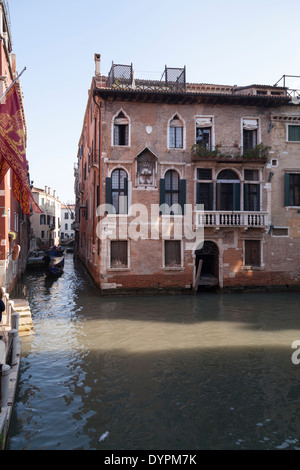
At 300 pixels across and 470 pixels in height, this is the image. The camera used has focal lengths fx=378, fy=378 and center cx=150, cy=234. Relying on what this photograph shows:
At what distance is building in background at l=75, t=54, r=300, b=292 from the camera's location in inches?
708

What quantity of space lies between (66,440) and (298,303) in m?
13.3

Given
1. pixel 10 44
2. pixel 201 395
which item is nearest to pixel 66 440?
pixel 201 395

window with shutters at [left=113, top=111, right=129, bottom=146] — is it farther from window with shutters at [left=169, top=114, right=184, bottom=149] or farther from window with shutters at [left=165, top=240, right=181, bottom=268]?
window with shutters at [left=165, top=240, right=181, bottom=268]

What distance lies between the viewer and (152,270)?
60.0 feet

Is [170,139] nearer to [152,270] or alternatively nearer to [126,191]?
[126,191]

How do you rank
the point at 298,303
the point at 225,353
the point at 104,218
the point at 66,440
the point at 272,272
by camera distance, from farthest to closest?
the point at 272,272, the point at 104,218, the point at 298,303, the point at 225,353, the point at 66,440

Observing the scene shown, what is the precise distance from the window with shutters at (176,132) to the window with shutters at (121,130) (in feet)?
7.07

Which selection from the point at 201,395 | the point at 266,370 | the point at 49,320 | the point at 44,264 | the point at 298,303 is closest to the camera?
the point at 201,395

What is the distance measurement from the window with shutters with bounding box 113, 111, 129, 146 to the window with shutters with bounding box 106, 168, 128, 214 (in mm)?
1379

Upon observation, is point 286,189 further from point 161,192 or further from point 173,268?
point 173,268

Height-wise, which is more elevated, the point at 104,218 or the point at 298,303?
the point at 104,218

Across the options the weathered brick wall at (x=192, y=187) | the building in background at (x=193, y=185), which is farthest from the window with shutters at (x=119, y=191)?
the weathered brick wall at (x=192, y=187)

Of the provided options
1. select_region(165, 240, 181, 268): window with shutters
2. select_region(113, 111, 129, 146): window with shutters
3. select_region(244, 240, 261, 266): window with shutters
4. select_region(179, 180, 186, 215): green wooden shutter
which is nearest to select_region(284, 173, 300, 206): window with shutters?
select_region(244, 240, 261, 266): window with shutters

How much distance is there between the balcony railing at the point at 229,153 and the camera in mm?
18156
